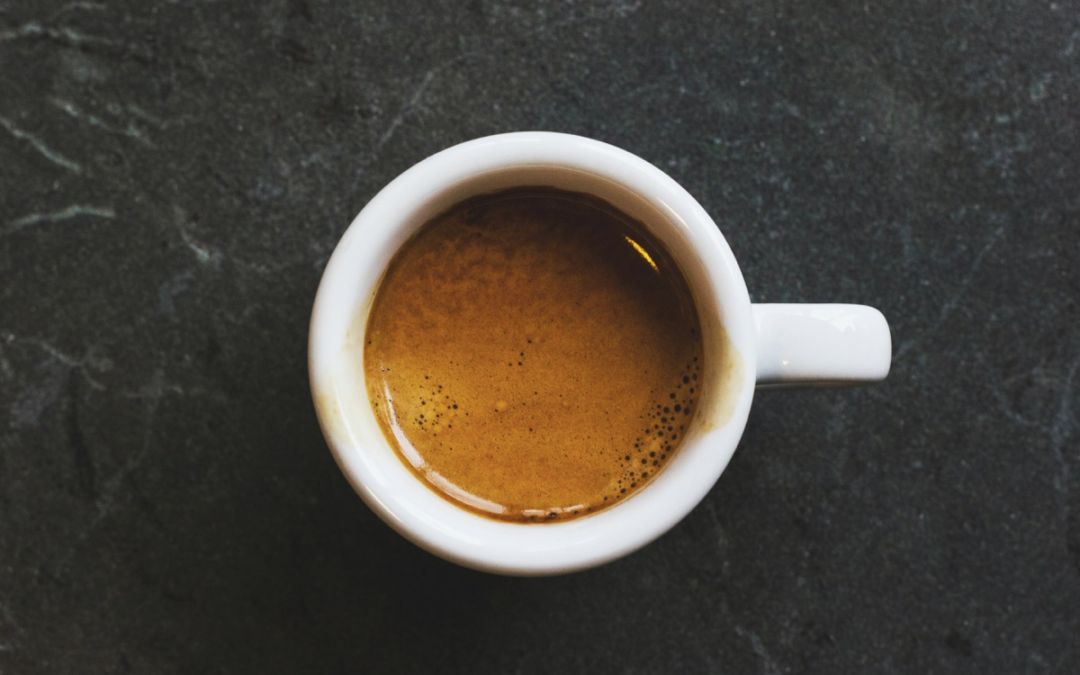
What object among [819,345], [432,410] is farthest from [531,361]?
[819,345]

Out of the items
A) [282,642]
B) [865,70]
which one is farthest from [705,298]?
[282,642]

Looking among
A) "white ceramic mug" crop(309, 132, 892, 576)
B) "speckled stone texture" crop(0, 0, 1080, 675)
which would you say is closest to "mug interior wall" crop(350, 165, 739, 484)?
"white ceramic mug" crop(309, 132, 892, 576)

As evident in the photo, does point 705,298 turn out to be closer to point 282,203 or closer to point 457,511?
point 457,511

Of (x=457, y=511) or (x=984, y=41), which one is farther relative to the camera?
(x=984, y=41)

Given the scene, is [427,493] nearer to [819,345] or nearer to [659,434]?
[659,434]

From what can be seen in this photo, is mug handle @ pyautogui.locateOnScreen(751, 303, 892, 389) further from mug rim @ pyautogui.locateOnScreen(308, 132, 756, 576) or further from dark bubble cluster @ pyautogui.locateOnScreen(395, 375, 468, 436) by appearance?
dark bubble cluster @ pyautogui.locateOnScreen(395, 375, 468, 436)

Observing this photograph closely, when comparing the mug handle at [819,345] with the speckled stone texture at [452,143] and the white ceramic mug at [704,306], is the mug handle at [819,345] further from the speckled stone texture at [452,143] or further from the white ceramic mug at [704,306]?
the speckled stone texture at [452,143]

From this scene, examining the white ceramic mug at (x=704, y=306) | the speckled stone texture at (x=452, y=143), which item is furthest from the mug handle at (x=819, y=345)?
the speckled stone texture at (x=452, y=143)
